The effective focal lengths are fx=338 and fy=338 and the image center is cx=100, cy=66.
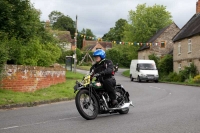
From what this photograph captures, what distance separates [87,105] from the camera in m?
8.73

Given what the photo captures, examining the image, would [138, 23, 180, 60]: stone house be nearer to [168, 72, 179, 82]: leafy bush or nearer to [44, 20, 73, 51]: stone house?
[168, 72, 179, 82]: leafy bush

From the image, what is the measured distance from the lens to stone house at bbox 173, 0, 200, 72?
37.4 meters

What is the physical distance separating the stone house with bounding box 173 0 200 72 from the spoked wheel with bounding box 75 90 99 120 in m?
29.5

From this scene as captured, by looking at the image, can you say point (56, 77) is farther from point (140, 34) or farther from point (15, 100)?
point (140, 34)

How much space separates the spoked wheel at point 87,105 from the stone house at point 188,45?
29.5 m

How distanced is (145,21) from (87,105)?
59016 millimetres

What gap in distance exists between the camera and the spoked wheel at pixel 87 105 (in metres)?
8.55

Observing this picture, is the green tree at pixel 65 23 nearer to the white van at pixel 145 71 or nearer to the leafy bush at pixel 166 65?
the leafy bush at pixel 166 65

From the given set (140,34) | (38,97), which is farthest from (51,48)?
(140,34)

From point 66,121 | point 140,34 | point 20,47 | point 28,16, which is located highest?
point 140,34

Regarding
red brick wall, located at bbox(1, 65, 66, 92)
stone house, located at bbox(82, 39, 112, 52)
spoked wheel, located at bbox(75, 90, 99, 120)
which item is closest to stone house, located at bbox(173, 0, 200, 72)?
red brick wall, located at bbox(1, 65, 66, 92)

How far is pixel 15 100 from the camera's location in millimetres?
12000

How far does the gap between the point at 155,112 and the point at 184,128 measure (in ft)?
9.19

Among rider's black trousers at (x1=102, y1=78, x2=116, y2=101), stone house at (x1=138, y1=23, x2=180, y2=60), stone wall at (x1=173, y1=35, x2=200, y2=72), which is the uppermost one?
stone house at (x1=138, y1=23, x2=180, y2=60)
